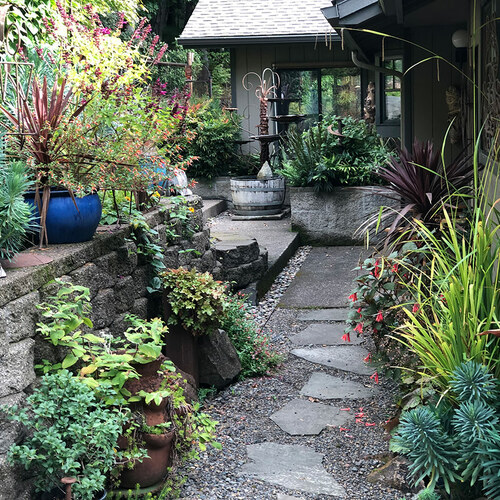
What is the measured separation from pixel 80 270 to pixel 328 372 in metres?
2.06

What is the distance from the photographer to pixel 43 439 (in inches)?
110

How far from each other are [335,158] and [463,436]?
673cm

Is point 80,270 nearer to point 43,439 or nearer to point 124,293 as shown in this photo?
point 124,293

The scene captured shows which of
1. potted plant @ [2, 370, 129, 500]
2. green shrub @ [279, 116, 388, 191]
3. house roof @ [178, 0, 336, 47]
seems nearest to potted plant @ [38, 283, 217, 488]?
potted plant @ [2, 370, 129, 500]

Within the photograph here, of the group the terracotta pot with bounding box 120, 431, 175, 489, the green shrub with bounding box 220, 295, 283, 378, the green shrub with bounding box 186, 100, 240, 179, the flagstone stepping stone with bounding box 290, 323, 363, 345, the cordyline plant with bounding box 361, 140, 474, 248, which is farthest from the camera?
the green shrub with bounding box 186, 100, 240, 179

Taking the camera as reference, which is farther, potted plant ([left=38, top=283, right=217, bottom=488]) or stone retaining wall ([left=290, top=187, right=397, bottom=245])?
stone retaining wall ([left=290, top=187, right=397, bottom=245])

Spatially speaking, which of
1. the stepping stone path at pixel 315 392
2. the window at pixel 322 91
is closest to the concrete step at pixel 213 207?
the window at pixel 322 91

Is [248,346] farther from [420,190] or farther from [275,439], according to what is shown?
[420,190]

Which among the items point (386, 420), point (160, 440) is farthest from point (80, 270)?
point (386, 420)

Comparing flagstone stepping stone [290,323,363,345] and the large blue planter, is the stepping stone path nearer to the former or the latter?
flagstone stepping stone [290,323,363,345]

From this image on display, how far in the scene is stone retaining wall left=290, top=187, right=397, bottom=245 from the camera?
9242mm

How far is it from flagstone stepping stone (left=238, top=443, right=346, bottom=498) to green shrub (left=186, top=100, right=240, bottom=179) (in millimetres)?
8118

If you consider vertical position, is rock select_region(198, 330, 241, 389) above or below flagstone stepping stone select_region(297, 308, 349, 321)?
above

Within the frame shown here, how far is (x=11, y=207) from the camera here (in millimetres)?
3219
